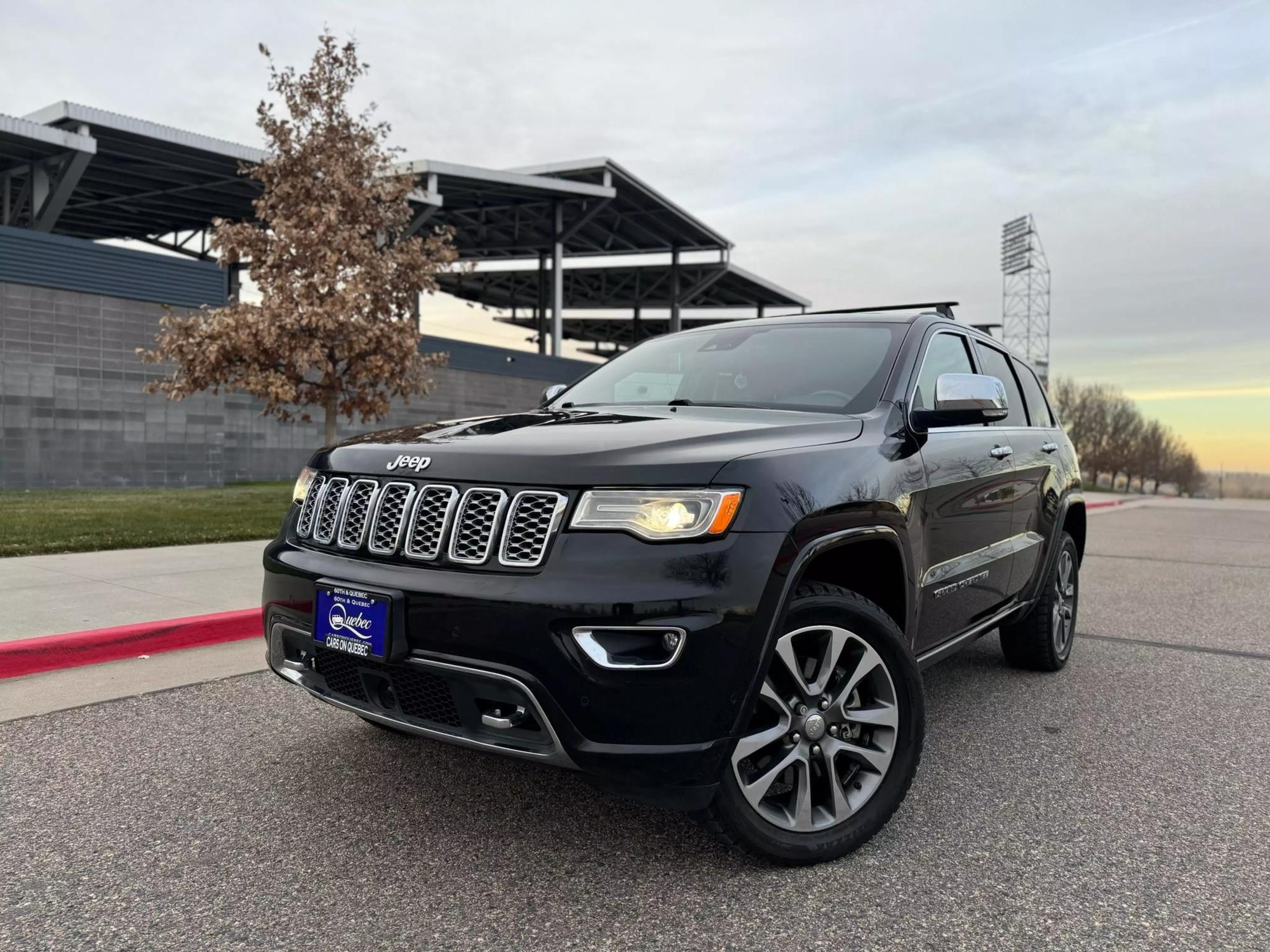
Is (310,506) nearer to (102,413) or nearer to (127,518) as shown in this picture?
(127,518)

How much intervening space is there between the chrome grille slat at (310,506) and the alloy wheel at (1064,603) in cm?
390

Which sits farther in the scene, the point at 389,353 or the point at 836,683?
the point at 389,353

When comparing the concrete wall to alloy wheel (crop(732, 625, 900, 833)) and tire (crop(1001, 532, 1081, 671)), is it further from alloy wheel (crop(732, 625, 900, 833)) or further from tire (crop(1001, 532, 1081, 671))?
alloy wheel (crop(732, 625, 900, 833))

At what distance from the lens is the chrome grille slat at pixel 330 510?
3.13 metres

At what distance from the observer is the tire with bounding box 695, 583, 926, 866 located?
2688 millimetres

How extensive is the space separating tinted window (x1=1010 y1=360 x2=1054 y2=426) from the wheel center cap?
10.2 ft

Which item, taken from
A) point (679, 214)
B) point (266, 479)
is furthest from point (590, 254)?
point (266, 479)

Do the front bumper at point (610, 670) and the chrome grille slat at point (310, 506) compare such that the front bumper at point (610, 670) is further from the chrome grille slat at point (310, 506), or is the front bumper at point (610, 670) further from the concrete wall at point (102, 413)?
the concrete wall at point (102, 413)

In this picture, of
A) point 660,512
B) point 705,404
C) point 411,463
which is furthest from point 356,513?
point 705,404

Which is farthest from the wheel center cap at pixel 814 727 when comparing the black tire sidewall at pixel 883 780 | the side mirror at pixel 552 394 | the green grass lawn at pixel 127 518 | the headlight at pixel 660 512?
the green grass lawn at pixel 127 518

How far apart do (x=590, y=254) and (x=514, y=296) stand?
1411 centimetres

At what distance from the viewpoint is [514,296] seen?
53.4 m

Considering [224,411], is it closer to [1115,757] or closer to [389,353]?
[389,353]

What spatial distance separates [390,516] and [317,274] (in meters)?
11.5
